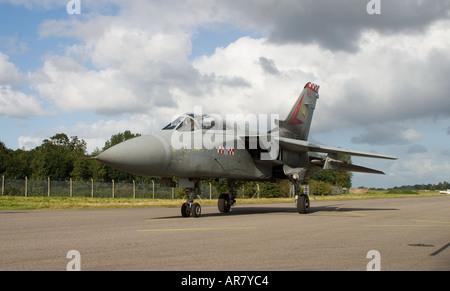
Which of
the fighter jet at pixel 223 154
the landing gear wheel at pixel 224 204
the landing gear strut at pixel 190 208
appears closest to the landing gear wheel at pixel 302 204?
the fighter jet at pixel 223 154

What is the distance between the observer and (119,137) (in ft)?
278

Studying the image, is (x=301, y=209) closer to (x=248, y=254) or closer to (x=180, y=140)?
(x=180, y=140)

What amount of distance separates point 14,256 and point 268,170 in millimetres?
13052

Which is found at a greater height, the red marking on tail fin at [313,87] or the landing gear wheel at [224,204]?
the red marking on tail fin at [313,87]

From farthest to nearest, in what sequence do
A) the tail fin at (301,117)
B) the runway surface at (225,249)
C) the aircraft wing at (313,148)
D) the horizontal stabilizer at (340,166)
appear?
the tail fin at (301,117) < the horizontal stabilizer at (340,166) < the aircraft wing at (313,148) < the runway surface at (225,249)

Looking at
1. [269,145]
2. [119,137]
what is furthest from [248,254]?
[119,137]

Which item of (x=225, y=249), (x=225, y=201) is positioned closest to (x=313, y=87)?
(x=225, y=201)

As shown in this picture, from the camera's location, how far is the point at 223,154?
1577cm

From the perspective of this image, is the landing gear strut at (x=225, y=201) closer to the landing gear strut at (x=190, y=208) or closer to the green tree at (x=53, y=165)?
the landing gear strut at (x=190, y=208)

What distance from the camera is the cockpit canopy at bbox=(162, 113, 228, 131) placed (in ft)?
45.7

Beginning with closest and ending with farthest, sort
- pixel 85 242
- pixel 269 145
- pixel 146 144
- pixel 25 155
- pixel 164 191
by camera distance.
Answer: pixel 85 242
pixel 146 144
pixel 269 145
pixel 164 191
pixel 25 155

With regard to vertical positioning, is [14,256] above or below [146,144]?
below

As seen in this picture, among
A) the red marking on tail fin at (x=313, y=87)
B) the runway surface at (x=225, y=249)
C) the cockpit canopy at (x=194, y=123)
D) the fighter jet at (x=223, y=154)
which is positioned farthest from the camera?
the red marking on tail fin at (x=313, y=87)

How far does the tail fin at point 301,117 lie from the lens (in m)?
21.2
